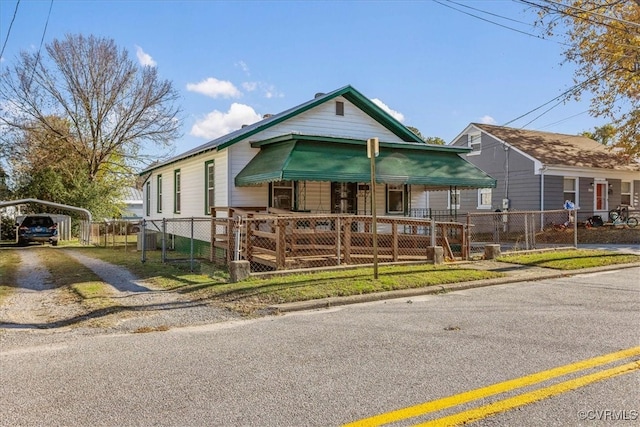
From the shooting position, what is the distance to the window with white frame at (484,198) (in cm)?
A: 2541

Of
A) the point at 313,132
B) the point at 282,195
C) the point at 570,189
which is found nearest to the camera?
the point at 282,195

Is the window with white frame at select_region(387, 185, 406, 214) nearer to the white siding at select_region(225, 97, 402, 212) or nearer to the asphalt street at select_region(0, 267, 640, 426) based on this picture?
the white siding at select_region(225, 97, 402, 212)

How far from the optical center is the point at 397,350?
507cm

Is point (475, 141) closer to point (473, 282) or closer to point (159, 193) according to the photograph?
point (159, 193)

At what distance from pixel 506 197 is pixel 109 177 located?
3157 centimetres

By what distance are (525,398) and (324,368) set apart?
1770mm

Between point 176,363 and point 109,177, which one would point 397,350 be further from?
point 109,177

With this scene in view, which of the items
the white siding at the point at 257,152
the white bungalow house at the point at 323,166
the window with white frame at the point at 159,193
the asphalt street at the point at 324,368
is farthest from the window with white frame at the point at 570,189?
the window with white frame at the point at 159,193

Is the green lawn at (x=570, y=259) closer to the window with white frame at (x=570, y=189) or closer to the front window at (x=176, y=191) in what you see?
the window with white frame at (x=570, y=189)

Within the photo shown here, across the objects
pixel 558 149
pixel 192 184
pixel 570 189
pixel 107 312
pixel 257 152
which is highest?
pixel 558 149

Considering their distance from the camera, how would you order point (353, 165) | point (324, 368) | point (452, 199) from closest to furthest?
point (324, 368) < point (353, 165) < point (452, 199)

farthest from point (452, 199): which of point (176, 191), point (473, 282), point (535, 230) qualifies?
point (176, 191)

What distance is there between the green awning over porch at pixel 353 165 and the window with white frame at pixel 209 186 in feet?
6.16

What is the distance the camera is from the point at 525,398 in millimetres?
3744
